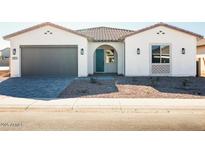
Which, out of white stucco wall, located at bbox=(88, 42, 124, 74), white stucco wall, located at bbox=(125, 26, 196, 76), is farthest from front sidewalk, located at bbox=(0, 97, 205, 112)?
white stucco wall, located at bbox=(88, 42, 124, 74)

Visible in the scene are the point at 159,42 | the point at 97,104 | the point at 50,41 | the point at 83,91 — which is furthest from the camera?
the point at 159,42

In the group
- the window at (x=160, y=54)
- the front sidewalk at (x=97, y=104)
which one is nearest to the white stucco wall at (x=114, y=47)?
the window at (x=160, y=54)

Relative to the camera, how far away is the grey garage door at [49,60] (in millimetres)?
20625

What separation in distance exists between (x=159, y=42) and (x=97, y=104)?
11575 millimetres

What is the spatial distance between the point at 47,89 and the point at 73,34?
672 centimetres

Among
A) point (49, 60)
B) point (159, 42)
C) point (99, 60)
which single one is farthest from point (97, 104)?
point (99, 60)

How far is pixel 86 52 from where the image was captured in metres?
20.4

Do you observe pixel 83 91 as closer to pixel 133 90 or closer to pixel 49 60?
pixel 133 90

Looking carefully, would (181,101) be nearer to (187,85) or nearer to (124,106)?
(124,106)

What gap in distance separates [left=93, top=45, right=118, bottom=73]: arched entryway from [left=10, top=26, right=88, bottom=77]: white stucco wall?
13.2ft

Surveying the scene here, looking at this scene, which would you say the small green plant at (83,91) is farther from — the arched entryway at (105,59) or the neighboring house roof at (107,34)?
the arched entryway at (105,59)

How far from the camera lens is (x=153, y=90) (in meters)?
14.4

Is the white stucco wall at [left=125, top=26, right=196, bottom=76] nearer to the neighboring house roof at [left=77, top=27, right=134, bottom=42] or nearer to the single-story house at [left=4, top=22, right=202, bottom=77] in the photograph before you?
the single-story house at [left=4, top=22, right=202, bottom=77]

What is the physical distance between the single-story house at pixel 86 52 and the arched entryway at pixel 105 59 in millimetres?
3276
